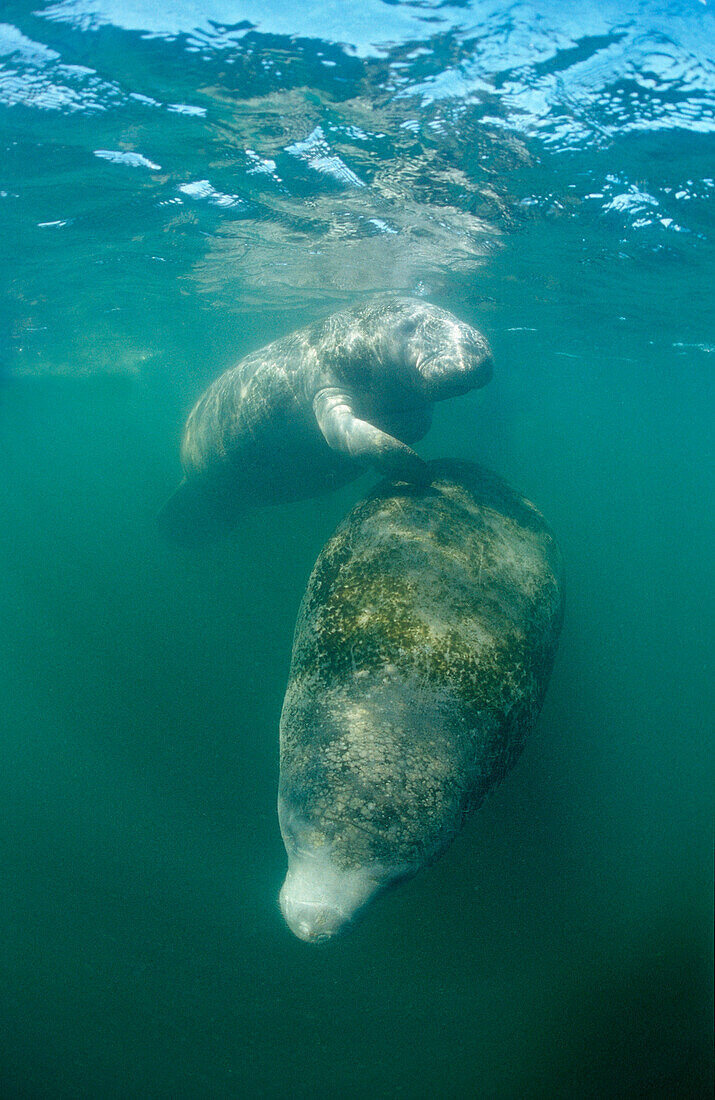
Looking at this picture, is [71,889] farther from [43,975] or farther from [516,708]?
[516,708]

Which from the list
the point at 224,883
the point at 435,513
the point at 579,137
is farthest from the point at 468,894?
the point at 579,137

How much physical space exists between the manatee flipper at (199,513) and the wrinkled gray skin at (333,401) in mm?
88

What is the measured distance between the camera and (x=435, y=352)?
16.6ft

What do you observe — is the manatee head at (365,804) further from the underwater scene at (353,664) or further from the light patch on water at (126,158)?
the light patch on water at (126,158)

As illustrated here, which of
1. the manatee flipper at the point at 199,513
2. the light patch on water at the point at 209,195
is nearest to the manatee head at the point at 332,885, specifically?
the manatee flipper at the point at 199,513

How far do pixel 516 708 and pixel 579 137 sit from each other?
8140mm

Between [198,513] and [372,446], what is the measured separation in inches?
250

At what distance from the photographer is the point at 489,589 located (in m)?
3.78

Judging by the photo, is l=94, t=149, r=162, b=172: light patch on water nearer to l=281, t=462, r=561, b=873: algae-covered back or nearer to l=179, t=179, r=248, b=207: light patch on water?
l=179, t=179, r=248, b=207: light patch on water

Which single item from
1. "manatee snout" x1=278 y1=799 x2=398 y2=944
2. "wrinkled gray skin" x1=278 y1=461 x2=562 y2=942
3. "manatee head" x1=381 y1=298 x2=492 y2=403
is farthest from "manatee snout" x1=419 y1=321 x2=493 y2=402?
"manatee snout" x1=278 y1=799 x2=398 y2=944

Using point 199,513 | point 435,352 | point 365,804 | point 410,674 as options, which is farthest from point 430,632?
point 199,513

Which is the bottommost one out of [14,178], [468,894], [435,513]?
[468,894]

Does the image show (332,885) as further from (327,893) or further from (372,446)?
(372,446)

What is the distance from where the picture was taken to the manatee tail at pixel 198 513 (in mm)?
8406
